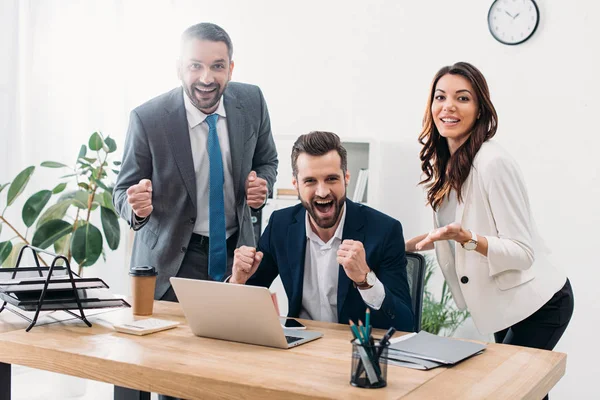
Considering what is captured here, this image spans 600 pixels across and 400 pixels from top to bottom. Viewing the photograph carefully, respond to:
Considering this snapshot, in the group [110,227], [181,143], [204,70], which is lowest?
[110,227]

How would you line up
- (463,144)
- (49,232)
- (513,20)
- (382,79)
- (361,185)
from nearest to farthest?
(463,144), (49,232), (513,20), (361,185), (382,79)

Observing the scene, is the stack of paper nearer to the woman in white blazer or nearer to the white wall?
the woman in white blazer

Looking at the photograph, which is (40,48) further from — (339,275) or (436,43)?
(339,275)

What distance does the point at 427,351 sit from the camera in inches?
66.4

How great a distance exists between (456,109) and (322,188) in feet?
2.13

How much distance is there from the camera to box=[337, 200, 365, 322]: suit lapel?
85.4 inches

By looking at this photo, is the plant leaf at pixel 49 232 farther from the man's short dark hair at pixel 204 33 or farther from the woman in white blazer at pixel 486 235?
the woman in white blazer at pixel 486 235

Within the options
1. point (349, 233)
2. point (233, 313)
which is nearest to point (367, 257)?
point (349, 233)

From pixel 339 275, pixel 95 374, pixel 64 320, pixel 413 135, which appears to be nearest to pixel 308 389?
pixel 95 374

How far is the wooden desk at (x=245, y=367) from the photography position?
55.9 inches

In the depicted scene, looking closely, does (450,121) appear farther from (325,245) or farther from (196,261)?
(196,261)

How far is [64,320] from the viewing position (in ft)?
6.73

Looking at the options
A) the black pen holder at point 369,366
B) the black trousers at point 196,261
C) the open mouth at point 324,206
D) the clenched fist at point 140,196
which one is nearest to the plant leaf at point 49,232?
the black trousers at point 196,261

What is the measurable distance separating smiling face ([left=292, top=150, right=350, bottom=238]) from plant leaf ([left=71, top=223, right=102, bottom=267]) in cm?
202
